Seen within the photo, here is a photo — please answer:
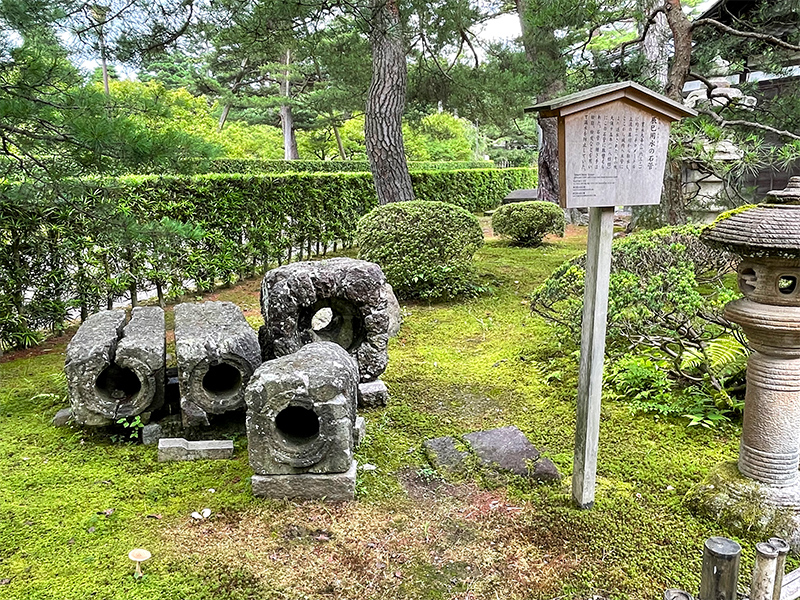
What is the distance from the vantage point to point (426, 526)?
318 centimetres

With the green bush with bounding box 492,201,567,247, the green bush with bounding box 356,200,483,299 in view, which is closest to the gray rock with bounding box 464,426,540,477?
the green bush with bounding box 356,200,483,299

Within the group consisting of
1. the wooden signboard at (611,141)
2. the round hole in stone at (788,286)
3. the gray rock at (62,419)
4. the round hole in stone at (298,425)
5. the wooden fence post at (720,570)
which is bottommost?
the gray rock at (62,419)

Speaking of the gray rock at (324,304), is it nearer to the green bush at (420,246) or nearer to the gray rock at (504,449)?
the gray rock at (504,449)

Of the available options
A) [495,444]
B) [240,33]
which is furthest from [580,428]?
[240,33]

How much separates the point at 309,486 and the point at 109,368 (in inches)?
78.2

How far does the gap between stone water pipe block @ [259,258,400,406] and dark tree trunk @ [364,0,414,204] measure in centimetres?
471

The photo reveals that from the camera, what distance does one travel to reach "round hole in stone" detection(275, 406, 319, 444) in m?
3.49

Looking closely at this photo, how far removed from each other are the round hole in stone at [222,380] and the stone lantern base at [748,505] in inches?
123

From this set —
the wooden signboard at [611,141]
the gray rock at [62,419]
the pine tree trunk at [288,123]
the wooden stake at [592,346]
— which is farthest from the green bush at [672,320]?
the pine tree trunk at [288,123]

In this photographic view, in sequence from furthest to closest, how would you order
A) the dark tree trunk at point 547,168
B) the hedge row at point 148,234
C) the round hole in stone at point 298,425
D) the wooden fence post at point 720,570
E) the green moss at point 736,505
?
1. the dark tree trunk at point 547,168
2. the hedge row at point 148,234
3. the round hole in stone at point 298,425
4. the green moss at point 736,505
5. the wooden fence post at point 720,570

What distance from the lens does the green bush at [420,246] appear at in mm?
7766

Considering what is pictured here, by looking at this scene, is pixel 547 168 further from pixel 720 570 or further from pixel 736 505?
pixel 720 570

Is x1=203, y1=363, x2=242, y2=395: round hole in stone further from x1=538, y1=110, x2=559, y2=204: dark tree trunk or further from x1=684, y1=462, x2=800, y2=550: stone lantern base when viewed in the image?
x1=538, y1=110, x2=559, y2=204: dark tree trunk

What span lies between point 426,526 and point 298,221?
309 inches
